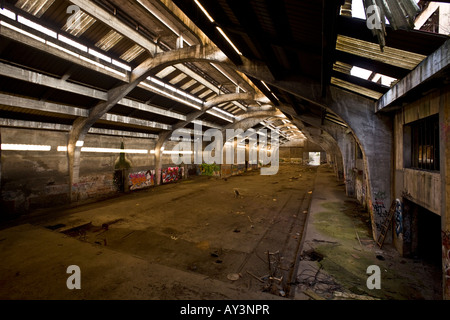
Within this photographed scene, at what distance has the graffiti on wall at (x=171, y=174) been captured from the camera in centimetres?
2147

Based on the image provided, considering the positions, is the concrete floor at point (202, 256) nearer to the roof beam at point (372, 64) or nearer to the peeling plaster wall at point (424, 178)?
the peeling plaster wall at point (424, 178)

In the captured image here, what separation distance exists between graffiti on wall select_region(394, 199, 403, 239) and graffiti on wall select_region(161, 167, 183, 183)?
62.7 feet

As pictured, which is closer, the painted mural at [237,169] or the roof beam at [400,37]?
the roof beam at [400,37]

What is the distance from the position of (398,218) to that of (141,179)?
707 inches

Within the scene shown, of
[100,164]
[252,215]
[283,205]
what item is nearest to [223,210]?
[252,215]

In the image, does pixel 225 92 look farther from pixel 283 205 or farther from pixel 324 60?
pixel 324 60

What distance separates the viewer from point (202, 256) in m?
6.24

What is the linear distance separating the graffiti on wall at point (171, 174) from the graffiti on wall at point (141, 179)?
1.55 metres

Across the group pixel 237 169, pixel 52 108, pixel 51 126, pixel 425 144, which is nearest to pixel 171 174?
pixel 237 169

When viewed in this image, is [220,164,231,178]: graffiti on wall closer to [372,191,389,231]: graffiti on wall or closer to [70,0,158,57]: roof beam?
[70,0,158,57]: roof beam

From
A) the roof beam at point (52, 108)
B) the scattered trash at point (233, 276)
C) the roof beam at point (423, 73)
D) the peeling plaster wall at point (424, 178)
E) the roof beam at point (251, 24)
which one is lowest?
the scattered trash at point (233, 276)

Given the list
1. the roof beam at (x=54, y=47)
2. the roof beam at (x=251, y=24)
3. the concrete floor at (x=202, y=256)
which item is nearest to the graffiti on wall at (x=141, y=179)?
the concrete floor at (x=202, y=256)

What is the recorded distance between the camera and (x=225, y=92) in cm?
1784

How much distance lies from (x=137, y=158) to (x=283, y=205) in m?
13.2
